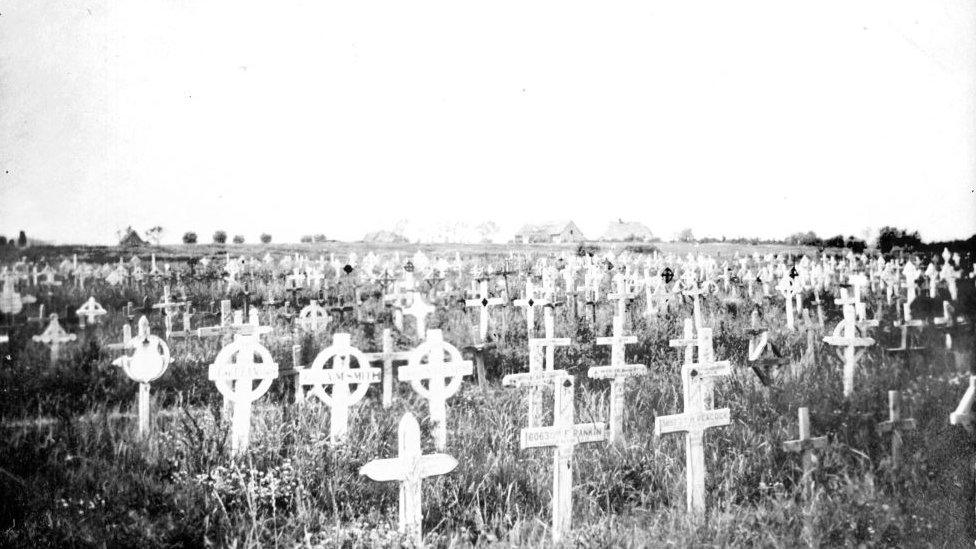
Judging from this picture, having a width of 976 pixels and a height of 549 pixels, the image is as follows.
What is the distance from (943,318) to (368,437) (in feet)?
17.4

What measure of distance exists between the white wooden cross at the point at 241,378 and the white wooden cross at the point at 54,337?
40.1 inches

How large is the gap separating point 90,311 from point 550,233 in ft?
12.4

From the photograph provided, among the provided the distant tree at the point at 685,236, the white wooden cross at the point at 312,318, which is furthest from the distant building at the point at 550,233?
the white wooden cross at the point at 312,318

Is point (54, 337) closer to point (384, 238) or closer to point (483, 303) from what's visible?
point (384, 238)

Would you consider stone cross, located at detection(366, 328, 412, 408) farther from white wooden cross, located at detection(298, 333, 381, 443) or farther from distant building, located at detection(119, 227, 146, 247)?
distant building, located at detection(119, 227, 146, 247)

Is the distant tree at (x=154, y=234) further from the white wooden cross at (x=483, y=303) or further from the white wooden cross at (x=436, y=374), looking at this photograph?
the white wooden cross at (x=483, y=303)

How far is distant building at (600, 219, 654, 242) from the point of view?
19.6 feet

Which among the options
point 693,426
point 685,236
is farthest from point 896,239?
point 693,426

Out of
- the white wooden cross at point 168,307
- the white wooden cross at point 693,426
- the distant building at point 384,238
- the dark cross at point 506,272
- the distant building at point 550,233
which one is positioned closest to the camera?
the white wooden cross at point 693,426

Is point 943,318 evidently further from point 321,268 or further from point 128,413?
point 128,413

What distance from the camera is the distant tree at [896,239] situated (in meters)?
5.80

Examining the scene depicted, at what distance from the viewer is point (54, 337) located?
407 centimetres

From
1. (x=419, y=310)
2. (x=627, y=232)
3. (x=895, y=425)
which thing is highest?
(x=627, y=232)

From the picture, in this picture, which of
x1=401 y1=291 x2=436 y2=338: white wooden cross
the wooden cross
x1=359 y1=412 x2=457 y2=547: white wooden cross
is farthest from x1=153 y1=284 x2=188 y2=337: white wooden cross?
the wooden cross
